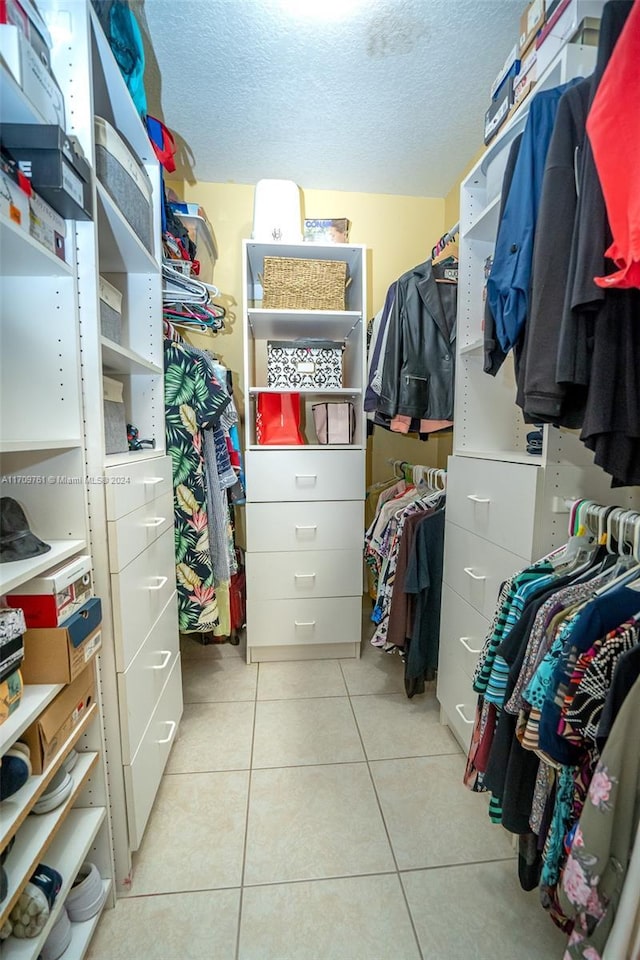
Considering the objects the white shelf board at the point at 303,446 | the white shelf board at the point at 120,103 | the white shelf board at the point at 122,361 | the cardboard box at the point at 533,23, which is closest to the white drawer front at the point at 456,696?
the white shelf board at the point at 303,446

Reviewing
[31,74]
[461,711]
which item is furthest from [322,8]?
[461,711]

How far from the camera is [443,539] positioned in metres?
1.52

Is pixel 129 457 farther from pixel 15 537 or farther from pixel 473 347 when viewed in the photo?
pixel 473 347

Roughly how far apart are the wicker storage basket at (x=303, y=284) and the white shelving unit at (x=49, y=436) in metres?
0.97

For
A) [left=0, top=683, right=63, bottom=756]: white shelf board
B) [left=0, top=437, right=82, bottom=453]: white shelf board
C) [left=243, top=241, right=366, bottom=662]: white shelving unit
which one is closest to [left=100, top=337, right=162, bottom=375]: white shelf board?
[left=0, top=437, right=82, bottom=453]: white shelf board

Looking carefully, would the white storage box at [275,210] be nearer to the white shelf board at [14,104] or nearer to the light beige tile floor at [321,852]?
the white shelf board at [14,104]

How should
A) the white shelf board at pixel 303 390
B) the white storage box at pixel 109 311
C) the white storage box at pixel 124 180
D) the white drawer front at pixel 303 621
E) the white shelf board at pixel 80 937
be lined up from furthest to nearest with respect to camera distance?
the white drawer front at pixel 303 621, the white shelf board at pixel 303 390, the white storage box at pixel 109 311, the white storage box at pixel 124 180, the white shelf board at pixel 80 937

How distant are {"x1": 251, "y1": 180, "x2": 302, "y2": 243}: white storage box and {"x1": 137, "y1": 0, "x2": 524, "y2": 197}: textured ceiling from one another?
24 cm

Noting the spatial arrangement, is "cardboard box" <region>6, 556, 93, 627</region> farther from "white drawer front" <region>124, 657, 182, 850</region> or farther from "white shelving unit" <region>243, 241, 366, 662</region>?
"white shelving unit" <region>243, 241, 366, 662</region>

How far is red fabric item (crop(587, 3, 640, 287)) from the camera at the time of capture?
1.83 feet

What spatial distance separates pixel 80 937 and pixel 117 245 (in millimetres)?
1659

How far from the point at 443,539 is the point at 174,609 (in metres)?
1.04

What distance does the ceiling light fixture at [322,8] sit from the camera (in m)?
1.25

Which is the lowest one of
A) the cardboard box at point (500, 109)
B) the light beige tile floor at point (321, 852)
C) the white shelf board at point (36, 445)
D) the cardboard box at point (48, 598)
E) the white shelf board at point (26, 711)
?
the light beige tile floor at point (321, 852)
